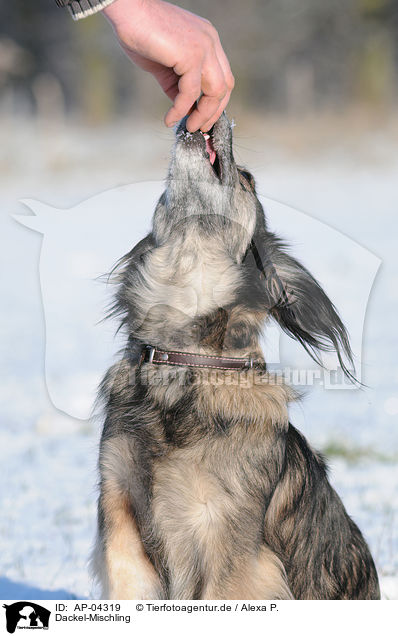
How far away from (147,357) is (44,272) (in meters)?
0.55

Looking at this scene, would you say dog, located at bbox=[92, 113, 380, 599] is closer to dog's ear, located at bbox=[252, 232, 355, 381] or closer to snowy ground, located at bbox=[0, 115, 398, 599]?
dog's ear, located at bbox=[252, 232, 355, 381]

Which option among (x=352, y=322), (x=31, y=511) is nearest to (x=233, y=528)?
(x=352, y=322)

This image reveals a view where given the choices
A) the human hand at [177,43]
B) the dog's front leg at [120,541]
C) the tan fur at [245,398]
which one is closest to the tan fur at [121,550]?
the dog's front leg at [120,541]

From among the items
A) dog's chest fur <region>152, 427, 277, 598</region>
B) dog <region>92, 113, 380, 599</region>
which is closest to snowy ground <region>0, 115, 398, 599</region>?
dog <region>92, 113, 380, 599</region>

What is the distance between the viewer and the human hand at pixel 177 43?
2.54 metres

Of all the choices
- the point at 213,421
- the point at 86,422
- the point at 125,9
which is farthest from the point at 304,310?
the point at 125,9

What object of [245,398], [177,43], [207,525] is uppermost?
[177,43]

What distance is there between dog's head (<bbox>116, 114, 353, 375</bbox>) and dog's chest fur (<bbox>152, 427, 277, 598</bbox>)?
455 millimetres

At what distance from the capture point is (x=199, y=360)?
2.94m

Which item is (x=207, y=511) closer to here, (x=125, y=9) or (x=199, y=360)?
(x=199, y=360)
